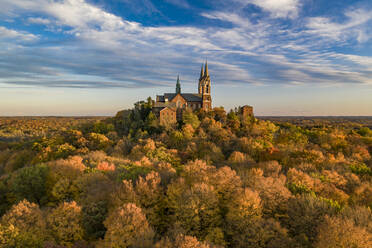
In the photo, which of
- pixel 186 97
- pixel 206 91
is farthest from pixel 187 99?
pixel 206 91

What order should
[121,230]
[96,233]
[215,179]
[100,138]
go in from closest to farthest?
[121,230] < [96,233] < [215,179] < [100,138]

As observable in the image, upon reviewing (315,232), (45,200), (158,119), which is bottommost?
(45,200)

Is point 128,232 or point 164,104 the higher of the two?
point 164,104

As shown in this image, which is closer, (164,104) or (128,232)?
(128,232)

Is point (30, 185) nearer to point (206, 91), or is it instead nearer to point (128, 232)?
point (128, 232)

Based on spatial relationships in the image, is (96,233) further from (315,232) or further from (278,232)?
(315,232)

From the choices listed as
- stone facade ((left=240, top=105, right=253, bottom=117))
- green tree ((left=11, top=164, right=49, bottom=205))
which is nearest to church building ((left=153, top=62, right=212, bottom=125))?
stone facade ((left=240, top=105, right=253, bottom=117))

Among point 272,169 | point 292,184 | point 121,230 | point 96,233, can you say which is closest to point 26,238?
point 96,233

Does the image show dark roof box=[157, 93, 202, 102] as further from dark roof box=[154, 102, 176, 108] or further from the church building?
dark roof box=[154, 102, 176, 108]

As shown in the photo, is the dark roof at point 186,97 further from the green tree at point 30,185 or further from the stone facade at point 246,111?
the green tree at point 30,185
